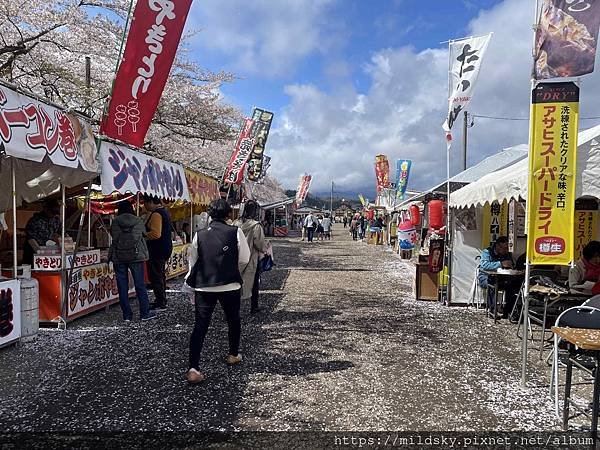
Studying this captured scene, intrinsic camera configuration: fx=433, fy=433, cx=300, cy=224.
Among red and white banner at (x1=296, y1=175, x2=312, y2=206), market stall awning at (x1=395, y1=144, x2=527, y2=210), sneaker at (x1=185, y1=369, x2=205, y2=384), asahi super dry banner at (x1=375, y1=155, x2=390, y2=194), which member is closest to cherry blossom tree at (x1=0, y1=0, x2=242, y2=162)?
sneaker at (x1=185, y1=369, x2=205, y2=384)

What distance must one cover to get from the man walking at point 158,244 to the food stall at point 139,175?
18.8 inches

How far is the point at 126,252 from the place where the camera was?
640cm

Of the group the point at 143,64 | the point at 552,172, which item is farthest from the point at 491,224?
the point at 143,64

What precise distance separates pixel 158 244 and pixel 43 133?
9.13 feet

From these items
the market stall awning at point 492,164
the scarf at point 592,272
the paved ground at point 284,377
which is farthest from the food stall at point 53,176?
the market stall awning at point 492,164

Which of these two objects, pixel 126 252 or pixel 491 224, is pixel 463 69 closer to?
pixel 491 224

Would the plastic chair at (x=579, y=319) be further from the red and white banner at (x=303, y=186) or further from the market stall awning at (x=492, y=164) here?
the red and white banner at (x=303, y=186)

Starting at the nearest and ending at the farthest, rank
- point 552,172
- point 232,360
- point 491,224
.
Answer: point 552,172, point 232,360, point 491,224

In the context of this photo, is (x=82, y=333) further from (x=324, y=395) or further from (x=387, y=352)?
(x=387, y=352)

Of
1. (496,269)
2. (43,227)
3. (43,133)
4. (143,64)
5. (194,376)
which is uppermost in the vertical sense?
(143,64)

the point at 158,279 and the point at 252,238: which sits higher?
the point at 252,238

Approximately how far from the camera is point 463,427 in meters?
3.44

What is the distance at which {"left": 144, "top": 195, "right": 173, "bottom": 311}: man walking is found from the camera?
283 inches

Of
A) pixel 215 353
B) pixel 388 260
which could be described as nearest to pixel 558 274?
pixel 215 353
